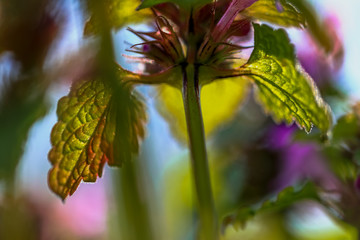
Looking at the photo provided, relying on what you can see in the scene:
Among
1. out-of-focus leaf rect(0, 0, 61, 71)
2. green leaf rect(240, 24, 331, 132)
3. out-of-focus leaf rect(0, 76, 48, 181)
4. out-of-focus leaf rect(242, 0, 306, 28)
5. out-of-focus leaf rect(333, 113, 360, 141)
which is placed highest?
out-of-focus leaf rect(0, 0, 61, 71)

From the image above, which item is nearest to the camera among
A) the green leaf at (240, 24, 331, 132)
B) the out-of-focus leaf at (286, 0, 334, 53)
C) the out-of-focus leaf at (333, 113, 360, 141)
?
the out-of-focus leaf at (286, 0, 334, 53)

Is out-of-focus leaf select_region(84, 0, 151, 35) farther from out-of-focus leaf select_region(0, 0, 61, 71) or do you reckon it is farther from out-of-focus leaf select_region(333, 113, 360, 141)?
out-of-focus leaf select_region(333, 113, 360, 141)

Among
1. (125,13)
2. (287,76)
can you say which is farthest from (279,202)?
(125,13)

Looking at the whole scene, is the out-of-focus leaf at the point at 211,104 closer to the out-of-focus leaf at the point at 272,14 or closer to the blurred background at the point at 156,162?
the blurred background at the point at 156,162

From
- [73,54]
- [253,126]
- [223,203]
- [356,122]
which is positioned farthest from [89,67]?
[253,126]

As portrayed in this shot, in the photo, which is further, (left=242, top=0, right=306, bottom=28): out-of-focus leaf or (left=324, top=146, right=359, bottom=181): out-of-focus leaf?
(left=324, top=146, right=359, bottom=181): out-of-focus leaf

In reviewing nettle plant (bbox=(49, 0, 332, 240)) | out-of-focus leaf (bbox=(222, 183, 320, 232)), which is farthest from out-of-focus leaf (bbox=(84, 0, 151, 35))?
out-of-focus leaf (bbox=(222, 183, 320, 232))

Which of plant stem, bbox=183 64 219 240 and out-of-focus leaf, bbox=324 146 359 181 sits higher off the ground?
plant stem, bbox=183 64 219 240

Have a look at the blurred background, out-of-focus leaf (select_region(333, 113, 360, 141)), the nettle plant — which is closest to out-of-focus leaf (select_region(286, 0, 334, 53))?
the nettle plant

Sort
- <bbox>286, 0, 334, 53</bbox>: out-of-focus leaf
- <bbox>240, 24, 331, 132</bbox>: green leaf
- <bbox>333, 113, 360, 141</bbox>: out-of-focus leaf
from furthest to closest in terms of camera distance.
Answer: <bbox>333, 113, 360, 141</bbox>: out-of-focus leaf
<bbox>240, 24, 331, 132</bbox>: green leaf
<bbox>286, 0, 334, 53</bbox>: out-of-focus leaf
